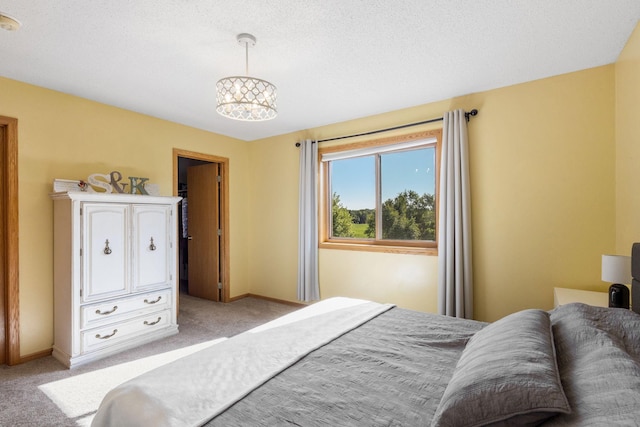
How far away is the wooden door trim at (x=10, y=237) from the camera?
2.67 m

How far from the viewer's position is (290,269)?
14.6 ft

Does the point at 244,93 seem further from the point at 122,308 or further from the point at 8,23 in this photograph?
the point at 122,308

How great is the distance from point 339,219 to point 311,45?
243cm

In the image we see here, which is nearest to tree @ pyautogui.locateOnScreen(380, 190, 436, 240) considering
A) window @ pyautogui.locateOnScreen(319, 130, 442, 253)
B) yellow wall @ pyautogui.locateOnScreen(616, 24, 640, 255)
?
window @ pyautogui.locateOnScreen(319, 130, 442, 253)

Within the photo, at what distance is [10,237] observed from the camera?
2.68 m

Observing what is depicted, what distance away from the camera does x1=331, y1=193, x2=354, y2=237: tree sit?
164 inches

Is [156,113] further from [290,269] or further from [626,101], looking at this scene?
[626,101]

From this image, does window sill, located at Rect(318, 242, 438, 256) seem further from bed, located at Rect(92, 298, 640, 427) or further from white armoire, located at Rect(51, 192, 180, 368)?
white armoire, located at Rect(51, 192, 180, 368)

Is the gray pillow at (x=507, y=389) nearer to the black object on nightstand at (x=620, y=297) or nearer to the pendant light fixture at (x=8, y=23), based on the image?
the black object on nightstand at (x=620, y=297)

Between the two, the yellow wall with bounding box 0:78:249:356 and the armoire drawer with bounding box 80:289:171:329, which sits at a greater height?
the yellow wall with bounding box 0:78:249:356

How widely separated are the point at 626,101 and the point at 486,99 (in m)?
1.03

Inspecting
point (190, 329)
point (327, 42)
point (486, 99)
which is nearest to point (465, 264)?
point (486, 99)

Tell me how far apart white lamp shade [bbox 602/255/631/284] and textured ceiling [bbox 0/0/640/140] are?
4.97 ft

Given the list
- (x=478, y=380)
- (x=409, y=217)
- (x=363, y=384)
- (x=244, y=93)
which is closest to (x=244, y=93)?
(x=244, y=93)
